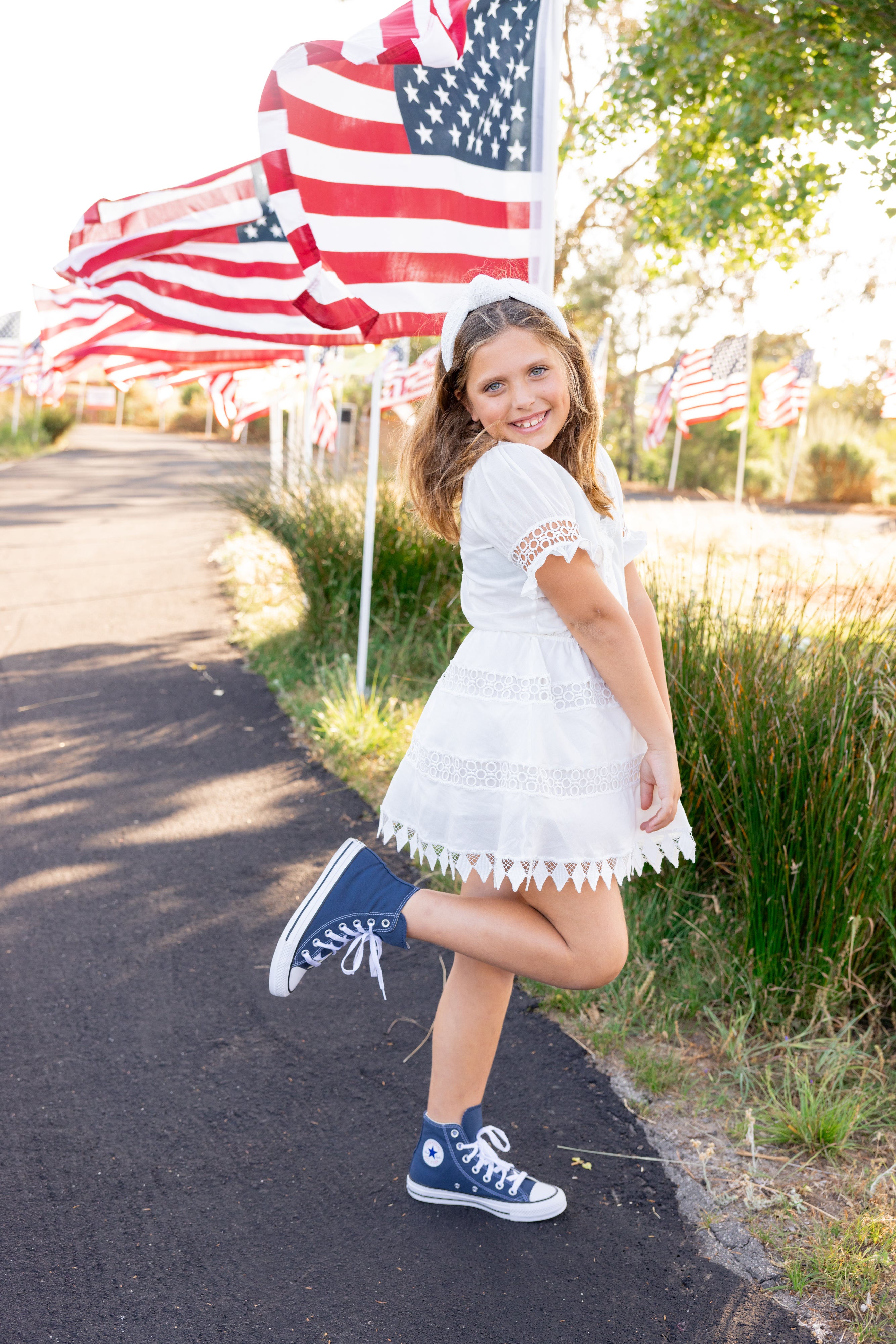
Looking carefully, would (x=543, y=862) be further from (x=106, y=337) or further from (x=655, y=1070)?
(x=106, y=337)

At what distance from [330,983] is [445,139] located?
3.50 meters

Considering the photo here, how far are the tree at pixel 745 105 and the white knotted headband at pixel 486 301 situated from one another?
6.56m

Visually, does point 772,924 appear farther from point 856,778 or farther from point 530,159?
point 530,159

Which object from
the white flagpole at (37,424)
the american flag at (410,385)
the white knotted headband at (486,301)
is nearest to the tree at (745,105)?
the american flag at (410,385)

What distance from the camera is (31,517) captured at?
15992mm

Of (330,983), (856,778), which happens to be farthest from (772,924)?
(330,983)

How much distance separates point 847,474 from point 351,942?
26047 millimetres

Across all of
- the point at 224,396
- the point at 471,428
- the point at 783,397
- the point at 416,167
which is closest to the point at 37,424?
the point at 224,396

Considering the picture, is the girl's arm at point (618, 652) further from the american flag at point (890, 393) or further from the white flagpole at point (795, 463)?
the white flagpole at point (795, 463)

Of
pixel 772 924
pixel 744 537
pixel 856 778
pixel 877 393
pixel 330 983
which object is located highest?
pixel 877 393

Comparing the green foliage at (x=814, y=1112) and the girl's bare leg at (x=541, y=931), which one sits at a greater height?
the girl's bare leg at (x=541, y=931)

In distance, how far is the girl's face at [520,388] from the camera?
79.4 inches

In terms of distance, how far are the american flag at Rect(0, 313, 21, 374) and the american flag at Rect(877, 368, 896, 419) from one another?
15.4m

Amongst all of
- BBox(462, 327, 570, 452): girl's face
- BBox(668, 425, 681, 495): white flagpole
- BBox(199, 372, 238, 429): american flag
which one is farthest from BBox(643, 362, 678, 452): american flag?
BBox(462, 327, 570, 452): girl's face
